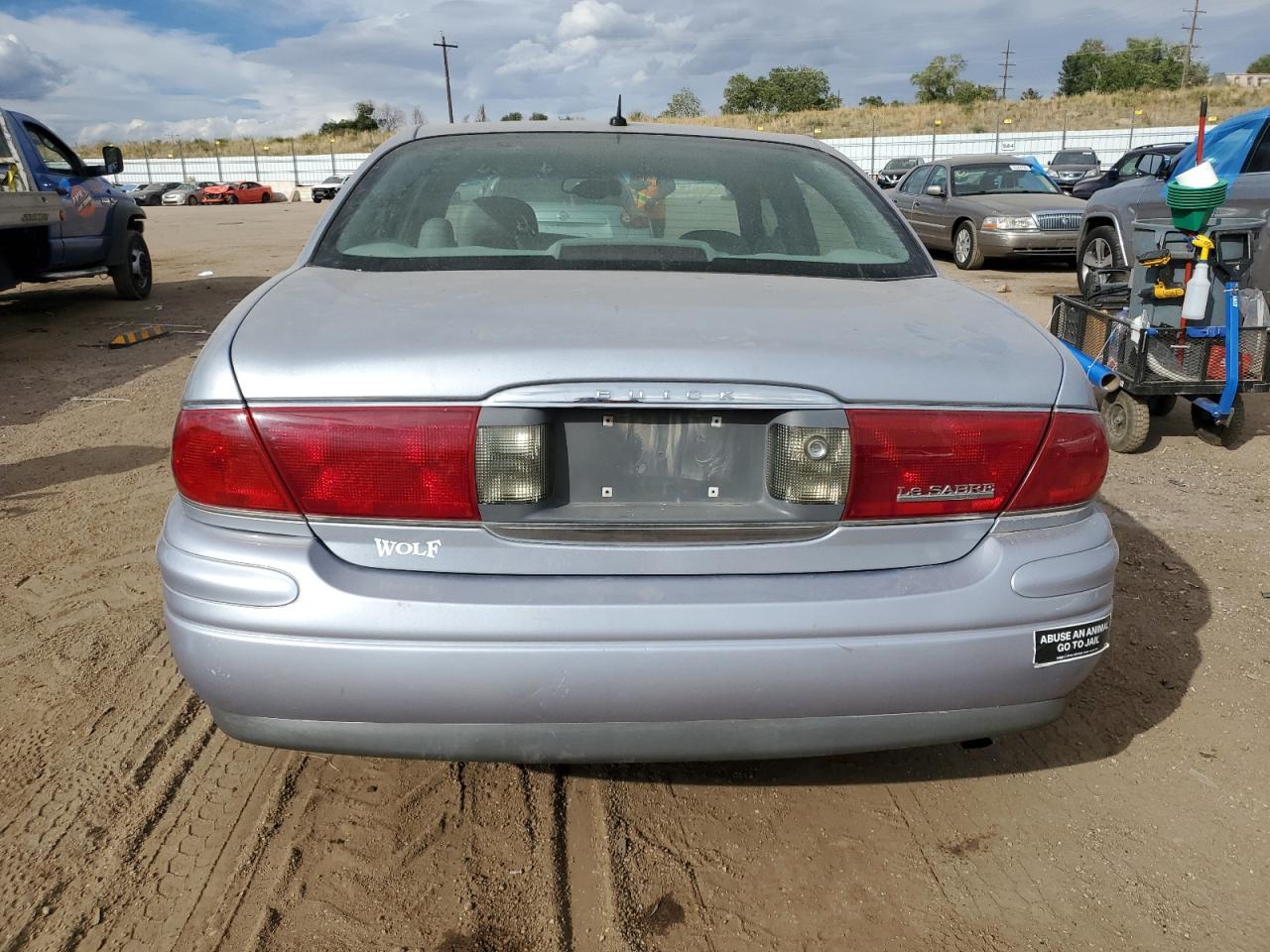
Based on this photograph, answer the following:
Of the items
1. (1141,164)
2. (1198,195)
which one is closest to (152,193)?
(1141,164)

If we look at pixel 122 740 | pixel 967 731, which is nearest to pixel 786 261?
pixel 967 731

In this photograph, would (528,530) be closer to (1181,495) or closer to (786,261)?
(786,261)

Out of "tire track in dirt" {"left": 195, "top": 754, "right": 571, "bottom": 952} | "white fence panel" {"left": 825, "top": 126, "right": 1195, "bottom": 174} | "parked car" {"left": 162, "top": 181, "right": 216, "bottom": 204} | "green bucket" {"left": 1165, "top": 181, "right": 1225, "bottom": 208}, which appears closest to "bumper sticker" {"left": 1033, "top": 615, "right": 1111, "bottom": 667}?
"tire track in dirt" {"left": 195, "top": 754, "right": 571, "bottom": 952}

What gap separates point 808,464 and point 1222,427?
489cm

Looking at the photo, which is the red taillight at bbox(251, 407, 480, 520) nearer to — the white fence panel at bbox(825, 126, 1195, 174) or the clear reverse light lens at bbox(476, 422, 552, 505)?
the clear reverse light lens at bbox(476, 422, 552, 505)

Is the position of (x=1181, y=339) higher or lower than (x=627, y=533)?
lower

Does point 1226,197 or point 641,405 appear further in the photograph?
point 1226,197

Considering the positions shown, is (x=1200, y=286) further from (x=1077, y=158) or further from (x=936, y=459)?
(x=1077, y=158)

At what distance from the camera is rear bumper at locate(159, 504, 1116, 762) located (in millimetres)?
1830

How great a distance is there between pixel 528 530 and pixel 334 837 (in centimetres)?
98

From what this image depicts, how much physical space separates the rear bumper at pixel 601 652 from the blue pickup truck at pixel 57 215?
26.2ft

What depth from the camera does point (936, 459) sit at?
1.92 meters

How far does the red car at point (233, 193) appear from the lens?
47.2 metres

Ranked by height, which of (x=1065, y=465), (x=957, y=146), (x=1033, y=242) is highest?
(x=957, y=146)
